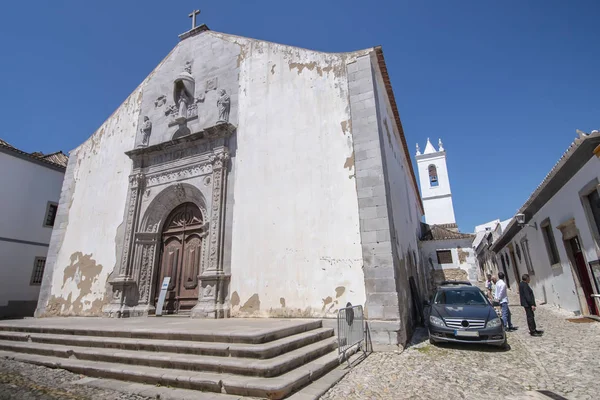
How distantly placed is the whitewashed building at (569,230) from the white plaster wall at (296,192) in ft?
18.8

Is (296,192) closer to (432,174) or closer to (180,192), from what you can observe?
(180,192)

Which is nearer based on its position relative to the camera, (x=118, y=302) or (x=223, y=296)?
(x=223, y=296)

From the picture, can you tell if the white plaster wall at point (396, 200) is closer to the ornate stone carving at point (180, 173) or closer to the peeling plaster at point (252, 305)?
the peeling plaster at point (252, 305)

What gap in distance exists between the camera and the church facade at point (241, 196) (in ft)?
23.0

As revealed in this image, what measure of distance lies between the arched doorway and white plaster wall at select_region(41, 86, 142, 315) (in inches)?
66.2

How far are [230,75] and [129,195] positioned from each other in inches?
209

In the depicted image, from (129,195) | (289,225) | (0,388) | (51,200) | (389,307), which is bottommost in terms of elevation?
(0,388)

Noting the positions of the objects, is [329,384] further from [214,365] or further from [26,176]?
[26,176]

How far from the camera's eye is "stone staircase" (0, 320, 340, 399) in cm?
385

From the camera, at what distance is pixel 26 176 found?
15164mm

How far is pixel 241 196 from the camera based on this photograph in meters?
8.66

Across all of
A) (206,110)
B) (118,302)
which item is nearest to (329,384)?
(118,302)

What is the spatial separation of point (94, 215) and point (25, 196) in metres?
7.06

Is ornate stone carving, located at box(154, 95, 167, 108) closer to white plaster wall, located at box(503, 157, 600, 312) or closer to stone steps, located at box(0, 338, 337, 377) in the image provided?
stone steps, located at box(0, 338, 337, 377)
